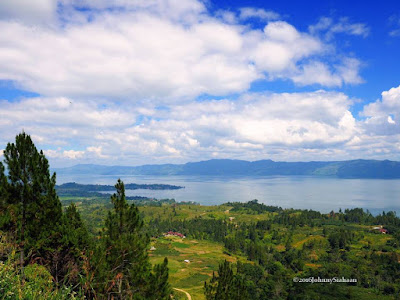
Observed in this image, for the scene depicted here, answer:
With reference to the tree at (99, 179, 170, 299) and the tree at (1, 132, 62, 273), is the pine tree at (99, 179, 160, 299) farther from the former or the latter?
the tree at (1, 132, 62, 273)

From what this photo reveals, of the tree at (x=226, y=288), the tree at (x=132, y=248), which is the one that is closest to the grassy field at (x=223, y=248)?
the tree at (x=226, y=288)

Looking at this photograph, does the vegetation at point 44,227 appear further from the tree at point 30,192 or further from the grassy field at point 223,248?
the grassy field at point 223,248

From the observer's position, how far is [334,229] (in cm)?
13012

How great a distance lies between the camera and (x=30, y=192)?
1788cm

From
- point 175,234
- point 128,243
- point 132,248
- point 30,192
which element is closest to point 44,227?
point 30,192

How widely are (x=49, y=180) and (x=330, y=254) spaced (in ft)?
351

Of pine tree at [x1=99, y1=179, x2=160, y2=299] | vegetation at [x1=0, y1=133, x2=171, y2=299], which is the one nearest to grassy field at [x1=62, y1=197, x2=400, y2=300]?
pine tree at [x1=99, y1=179, x2=160, y2=299]

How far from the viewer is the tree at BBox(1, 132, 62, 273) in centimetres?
1744

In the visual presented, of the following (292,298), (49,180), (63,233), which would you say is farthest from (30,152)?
(292,298)

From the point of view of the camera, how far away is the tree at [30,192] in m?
17.4

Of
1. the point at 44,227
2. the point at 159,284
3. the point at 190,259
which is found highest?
the point at 44,227

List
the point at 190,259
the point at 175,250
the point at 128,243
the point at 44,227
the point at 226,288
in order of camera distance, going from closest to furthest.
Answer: the point at 44,227, the point at 128,243, the point at 226,288, the point at 190,259, the point at 175,250

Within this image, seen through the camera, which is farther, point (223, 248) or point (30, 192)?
point (223, 248)

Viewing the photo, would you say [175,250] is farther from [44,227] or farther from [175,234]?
[44,227]
